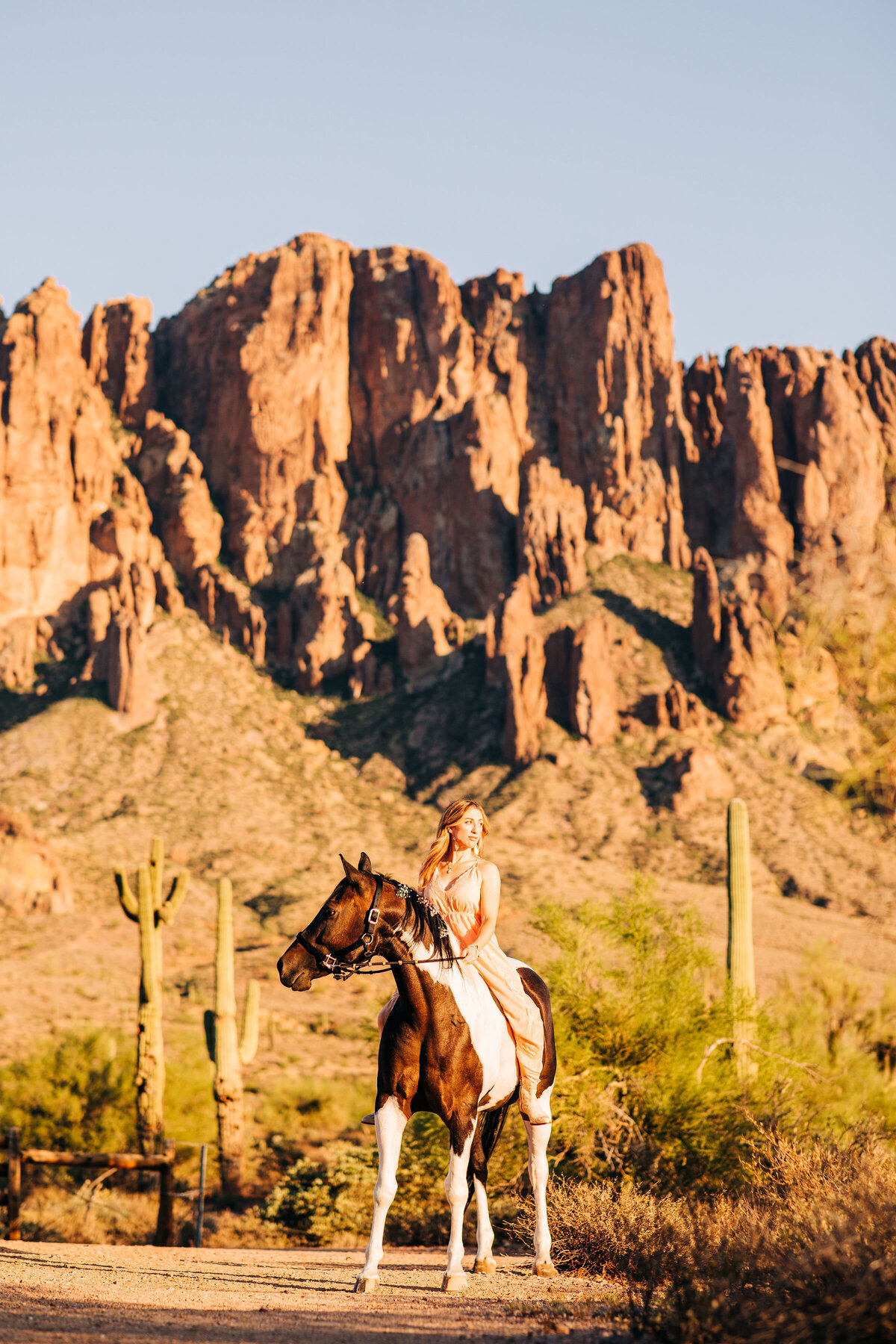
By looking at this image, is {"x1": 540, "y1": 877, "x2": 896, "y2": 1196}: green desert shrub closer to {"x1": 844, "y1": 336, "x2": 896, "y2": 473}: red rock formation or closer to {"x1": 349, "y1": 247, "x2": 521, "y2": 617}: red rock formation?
{"x1": 349, "y1": 247, "x2": 521, "y2": 617}: red rock formation

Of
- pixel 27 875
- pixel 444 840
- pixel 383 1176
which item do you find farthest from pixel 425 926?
pixel 27 875

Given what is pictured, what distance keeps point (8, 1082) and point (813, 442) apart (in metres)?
88.2

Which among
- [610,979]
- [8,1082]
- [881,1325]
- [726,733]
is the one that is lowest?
[8,1082]

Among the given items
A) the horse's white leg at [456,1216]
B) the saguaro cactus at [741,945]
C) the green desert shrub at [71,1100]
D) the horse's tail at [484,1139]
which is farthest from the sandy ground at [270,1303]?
the green desert shrub at [71,1100]

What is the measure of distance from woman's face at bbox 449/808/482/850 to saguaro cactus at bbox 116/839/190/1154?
969 cm

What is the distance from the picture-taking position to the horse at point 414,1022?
6.37 meters

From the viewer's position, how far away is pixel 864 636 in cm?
736

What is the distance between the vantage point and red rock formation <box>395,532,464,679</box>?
86250 millimetres

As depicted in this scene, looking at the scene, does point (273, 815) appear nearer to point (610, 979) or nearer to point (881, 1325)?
point (610, 979)

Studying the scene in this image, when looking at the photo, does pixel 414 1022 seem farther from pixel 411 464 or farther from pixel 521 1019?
pixel 411 464

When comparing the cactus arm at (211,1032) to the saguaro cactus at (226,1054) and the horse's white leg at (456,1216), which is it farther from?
the horse's white leg at (456,1216)

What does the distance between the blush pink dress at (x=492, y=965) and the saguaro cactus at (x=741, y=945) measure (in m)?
6.12

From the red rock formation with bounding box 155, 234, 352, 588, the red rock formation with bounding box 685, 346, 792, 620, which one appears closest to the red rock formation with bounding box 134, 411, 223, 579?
the red rock formation with bounding box 155, 234, 352, 588

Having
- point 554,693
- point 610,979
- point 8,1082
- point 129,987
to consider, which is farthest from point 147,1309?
point 554,693
